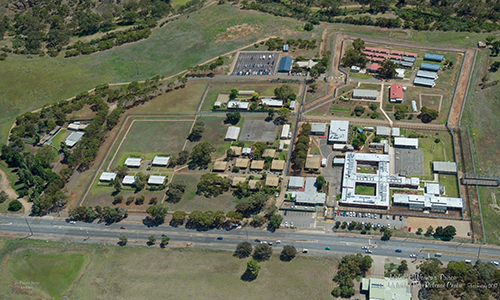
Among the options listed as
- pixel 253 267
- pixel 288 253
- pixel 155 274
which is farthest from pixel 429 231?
pixel 155 274

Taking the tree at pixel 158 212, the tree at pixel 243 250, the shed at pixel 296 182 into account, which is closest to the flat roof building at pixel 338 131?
the shed at pixel 296 182

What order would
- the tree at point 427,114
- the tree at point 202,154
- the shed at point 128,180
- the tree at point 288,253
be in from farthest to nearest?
1. the tree at point 427,114
2. the tree at point 202,154
3. the shed at point 128,180
4. the tree at point 288,253

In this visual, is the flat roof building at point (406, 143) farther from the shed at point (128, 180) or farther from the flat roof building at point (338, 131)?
the shed at point (128, 180)

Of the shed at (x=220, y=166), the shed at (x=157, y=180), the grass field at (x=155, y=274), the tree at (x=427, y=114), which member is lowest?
the grass field at (x=155, y=274)

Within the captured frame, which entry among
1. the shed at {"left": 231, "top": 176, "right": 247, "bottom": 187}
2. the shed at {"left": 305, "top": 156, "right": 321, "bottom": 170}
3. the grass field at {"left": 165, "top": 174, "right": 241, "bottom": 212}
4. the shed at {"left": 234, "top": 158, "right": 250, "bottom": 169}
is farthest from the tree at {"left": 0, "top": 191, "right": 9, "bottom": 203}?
the shed at {"left": 305, "top": 156, "right": 321, "bottom": 170}

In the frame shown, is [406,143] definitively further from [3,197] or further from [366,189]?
[3,197]

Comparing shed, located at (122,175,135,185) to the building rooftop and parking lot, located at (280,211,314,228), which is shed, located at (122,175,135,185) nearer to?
the building rooftop
